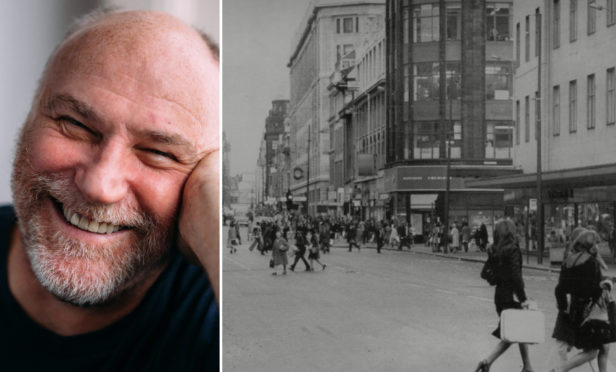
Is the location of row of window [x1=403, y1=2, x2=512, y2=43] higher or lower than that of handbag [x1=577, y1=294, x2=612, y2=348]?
higher

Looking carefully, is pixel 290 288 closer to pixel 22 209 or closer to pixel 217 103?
pixel 217 103

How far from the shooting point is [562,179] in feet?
17.8

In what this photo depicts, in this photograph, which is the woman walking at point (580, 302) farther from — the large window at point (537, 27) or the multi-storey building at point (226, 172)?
the multi-storey building at point (226, 172)

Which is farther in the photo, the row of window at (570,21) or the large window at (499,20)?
the large window at (499,20)

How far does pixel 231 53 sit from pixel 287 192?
925 mm

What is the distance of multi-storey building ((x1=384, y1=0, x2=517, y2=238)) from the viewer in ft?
18.3

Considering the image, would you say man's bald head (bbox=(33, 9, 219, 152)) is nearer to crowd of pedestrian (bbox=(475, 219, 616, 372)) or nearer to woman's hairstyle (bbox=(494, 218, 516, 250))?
woman's hairstyle (bbox=(494, 218, 516, 250))

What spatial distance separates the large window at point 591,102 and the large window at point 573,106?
0.07 m

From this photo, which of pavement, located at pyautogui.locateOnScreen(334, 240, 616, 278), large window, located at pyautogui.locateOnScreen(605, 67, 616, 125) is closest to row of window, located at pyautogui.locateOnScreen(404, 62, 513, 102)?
large window, located at pyautogui.locateOnScreen(605, 67, 616, 125)

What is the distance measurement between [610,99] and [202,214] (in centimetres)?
239

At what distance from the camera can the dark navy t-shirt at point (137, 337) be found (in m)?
5.49

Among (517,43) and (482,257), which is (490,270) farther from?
(517,43)

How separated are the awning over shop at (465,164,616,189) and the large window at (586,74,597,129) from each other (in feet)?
0.85

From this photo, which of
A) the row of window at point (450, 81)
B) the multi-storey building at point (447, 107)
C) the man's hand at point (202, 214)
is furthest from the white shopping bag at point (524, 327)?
the man's hand at point (202, 214)
